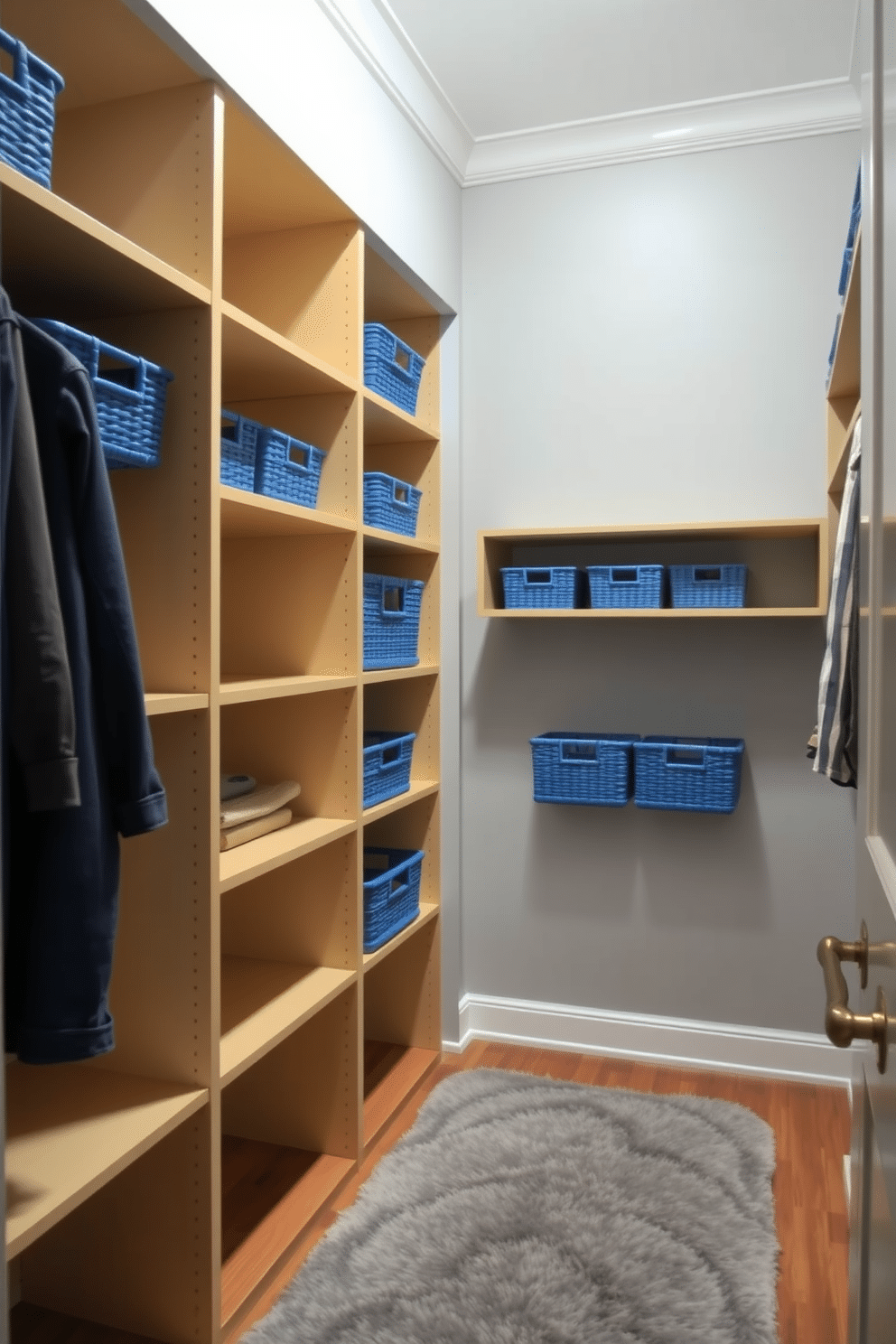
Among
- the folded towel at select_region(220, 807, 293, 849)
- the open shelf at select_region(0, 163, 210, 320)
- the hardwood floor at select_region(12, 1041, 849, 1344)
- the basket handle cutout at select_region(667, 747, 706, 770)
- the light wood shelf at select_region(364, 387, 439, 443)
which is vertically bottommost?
the hardwood floor at select_region(12, 1041, 849, 1344)

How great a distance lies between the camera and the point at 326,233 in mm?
2322

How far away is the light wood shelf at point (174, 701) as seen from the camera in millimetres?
1556

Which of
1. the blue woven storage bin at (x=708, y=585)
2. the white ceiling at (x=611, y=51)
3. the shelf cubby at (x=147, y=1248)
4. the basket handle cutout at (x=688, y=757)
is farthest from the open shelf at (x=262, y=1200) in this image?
the white ceiling at (x=611, y=51)

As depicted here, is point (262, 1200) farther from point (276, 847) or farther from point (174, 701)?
point (174, 701)

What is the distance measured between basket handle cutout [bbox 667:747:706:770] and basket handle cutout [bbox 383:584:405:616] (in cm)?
86

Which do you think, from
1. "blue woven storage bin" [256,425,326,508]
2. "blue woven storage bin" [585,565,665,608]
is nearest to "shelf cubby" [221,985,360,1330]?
"blue woven storage bin" [256,425,326,508]

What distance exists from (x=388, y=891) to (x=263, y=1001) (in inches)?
20.9

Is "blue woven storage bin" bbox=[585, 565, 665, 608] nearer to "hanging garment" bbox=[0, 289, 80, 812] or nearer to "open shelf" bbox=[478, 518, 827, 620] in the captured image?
"open shelf" bbox=[478, 518, 827, 620]

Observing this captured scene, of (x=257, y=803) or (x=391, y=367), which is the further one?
(x=391, y=367)

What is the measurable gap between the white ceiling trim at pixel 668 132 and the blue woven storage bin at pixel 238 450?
59.5 inches

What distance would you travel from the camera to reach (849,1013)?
0.76 metres

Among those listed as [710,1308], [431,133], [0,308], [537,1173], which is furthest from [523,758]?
[0,308]

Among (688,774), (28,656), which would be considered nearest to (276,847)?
(28,656)

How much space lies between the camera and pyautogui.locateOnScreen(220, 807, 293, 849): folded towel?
2.00 m
